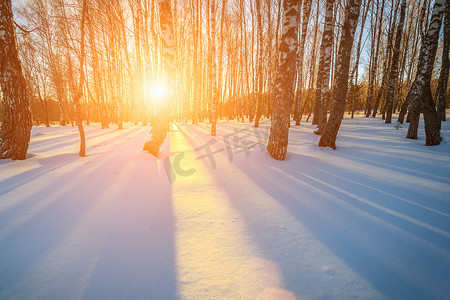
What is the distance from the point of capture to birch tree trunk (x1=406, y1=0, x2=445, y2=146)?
486 centimetres

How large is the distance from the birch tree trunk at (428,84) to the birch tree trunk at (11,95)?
10.4 meters

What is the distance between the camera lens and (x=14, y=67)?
3.85 meters

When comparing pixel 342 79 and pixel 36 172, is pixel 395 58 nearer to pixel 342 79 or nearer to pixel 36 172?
pixel 342 79

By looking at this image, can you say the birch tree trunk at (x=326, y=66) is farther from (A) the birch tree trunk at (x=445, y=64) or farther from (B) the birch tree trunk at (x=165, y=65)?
(B) the birch tree trunk at (x=165, y=65)

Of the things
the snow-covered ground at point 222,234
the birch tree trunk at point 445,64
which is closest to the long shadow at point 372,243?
the snow-covered ground at point 222,234

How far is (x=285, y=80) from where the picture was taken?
154 inches

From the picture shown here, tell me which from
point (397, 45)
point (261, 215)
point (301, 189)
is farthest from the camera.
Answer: point (397, 45)

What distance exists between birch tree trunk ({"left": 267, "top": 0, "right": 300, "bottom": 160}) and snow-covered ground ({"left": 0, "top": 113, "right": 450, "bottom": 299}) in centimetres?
97

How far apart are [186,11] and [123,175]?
16.9 m

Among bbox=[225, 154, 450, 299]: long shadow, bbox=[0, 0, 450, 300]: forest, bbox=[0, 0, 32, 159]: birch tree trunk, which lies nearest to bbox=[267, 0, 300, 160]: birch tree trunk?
bbox=[0, 0, 450, 300]: forest

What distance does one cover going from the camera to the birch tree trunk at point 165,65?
415 centimetres

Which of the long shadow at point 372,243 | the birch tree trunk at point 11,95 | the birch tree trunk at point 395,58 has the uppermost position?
the birch tree trunk at point 395,58

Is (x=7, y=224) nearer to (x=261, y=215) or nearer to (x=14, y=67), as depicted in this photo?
(x=261, y=215)

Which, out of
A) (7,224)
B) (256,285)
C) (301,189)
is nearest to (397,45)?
(301,189)
